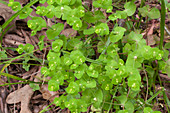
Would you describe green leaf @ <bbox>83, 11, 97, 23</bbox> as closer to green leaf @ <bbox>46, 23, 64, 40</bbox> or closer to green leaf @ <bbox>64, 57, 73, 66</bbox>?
green leaf @ <bbox>46, 23, 64, 40</bbox>

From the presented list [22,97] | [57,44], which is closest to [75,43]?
[57,44]

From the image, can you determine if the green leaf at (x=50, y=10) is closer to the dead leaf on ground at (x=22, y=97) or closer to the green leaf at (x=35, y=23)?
the green leaf at (x=35, y=23)

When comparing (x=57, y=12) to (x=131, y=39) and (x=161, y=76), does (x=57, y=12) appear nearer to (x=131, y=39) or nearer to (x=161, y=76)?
(x=131, y=39)

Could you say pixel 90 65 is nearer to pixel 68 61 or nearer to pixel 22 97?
pixel 68 61

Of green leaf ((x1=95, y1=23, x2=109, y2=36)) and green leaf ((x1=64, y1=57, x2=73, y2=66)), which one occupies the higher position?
green leaf ((x1=95, y1=23, x2=109, y2=36))

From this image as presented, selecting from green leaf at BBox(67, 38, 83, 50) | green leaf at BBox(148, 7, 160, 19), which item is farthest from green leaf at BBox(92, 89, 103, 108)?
green leaf at BBox(148, 7, 160, 19)

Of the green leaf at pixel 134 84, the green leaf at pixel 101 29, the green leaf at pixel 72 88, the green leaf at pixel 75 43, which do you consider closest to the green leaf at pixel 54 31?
the green leaf at pixel 75 43
